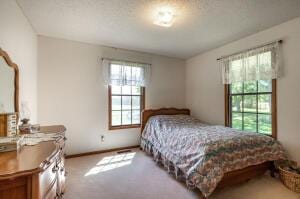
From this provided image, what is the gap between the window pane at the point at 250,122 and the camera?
3.07m

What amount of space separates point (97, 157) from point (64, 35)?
8.27 ft

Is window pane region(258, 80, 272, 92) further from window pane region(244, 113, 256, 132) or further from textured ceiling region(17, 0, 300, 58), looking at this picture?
textured ceiling region(17, 0, 300, 58)

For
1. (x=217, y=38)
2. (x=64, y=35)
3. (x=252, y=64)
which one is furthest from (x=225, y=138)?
(x=64, y=35)

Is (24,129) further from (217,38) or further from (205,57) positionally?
(205,57)

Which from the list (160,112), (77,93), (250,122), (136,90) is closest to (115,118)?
(136,90)

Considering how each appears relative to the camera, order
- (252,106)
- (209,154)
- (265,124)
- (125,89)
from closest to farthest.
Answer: (209,154) < (265,124) < (252,106) < (125,89)

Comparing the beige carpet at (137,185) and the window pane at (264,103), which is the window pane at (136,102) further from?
the window pane at (264,103)

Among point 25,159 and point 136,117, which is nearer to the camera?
point 25,159

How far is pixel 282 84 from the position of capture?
103 inches

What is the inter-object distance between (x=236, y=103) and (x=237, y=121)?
375mm

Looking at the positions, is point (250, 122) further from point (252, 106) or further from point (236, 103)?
point (236, 103)

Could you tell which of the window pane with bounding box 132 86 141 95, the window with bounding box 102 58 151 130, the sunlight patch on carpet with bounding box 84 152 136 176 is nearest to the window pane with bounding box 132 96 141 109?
the window with bounding box 102 58 151 130

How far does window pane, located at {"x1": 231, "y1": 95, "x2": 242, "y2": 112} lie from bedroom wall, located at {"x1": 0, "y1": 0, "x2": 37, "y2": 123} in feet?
12.4

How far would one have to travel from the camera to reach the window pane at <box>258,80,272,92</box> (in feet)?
9.26
